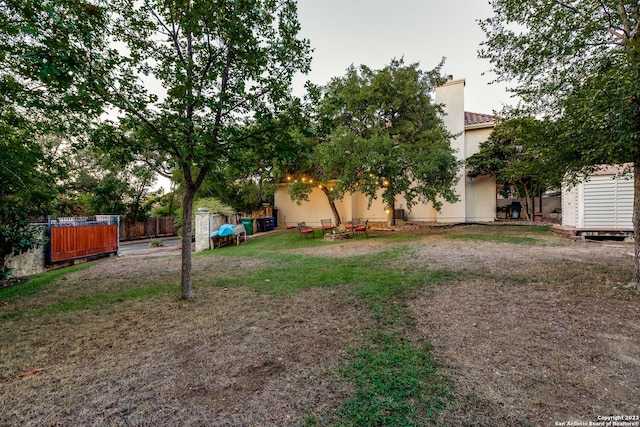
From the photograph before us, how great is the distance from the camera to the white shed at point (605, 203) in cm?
992

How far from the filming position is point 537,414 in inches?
76.9

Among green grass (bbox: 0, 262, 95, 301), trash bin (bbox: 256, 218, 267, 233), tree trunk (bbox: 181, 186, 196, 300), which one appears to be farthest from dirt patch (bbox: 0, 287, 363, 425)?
trash bin (bbox: 256, 218, 267, 233)

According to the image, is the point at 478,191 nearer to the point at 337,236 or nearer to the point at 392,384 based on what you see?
the point at 337,236

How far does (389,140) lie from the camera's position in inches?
456

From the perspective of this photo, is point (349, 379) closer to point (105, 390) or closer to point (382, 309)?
A: point (382, 309)

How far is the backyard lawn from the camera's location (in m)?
2.06

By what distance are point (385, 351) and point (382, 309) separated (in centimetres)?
124

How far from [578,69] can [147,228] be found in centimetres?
2492

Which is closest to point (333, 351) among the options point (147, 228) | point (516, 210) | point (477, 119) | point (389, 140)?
point (389, 140)

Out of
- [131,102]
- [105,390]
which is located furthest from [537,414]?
[131,102]

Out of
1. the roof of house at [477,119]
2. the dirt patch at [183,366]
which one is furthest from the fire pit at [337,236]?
the roof of house at [477,119]

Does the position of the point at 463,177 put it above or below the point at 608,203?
above

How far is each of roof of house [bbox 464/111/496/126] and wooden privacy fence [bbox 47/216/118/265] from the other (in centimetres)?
2162

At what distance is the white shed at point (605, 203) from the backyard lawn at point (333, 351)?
575cm
